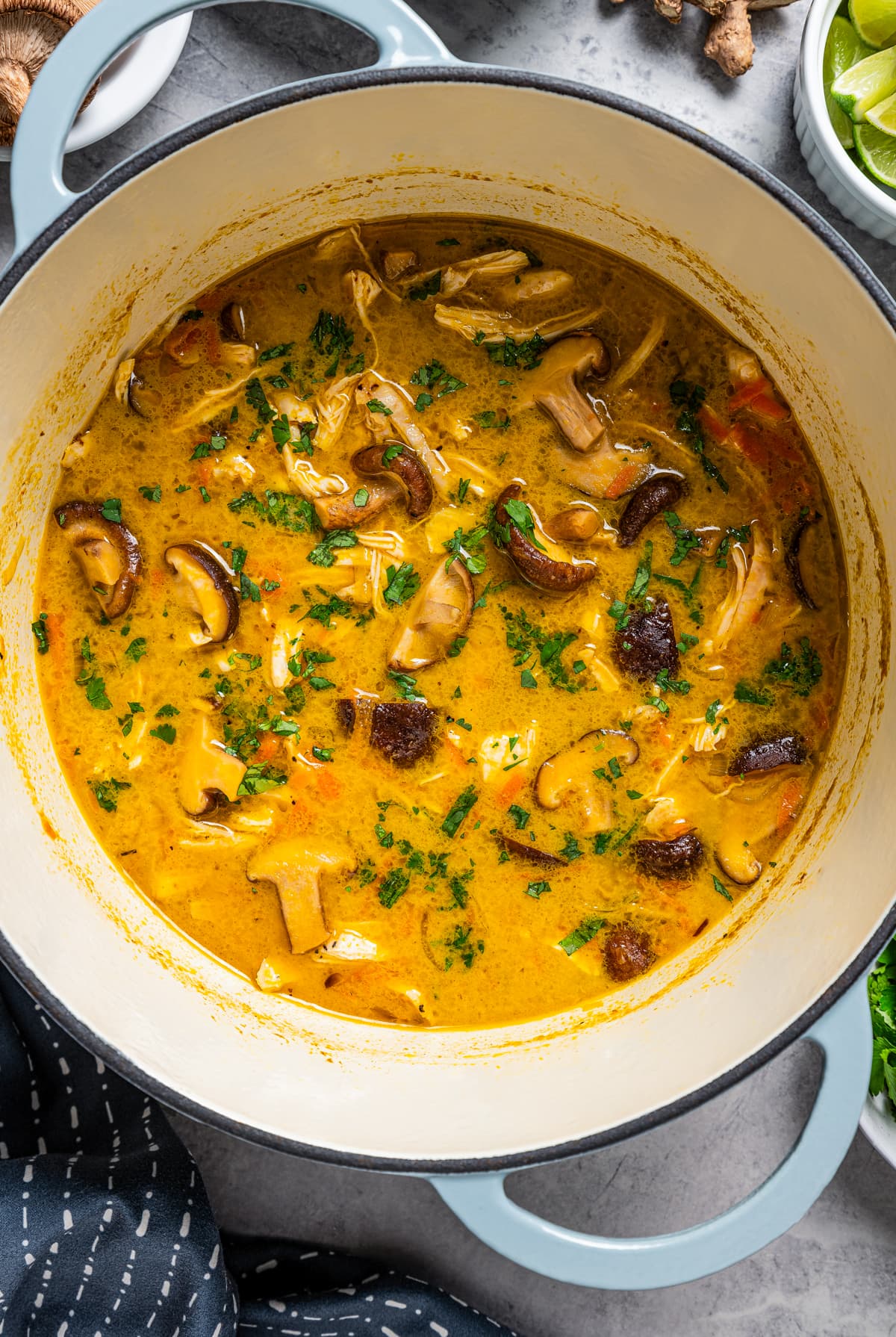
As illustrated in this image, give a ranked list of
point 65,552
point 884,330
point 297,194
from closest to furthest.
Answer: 1. point 884,330
2. point 297,194
3. point 65,552

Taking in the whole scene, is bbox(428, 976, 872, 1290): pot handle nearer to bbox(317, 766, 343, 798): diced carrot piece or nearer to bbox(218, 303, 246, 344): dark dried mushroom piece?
bbox(317, 766, 343, 798): diced carrot piece

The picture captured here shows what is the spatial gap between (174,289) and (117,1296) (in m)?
2.73

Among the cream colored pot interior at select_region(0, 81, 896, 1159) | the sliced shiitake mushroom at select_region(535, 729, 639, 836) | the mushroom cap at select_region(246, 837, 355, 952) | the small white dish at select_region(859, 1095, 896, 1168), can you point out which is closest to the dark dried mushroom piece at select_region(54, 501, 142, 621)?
the cream colored pot interior at select_region(0, 81, 896, 1159)

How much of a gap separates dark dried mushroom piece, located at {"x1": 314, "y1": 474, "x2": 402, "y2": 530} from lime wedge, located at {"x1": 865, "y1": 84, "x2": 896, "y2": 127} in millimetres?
1497

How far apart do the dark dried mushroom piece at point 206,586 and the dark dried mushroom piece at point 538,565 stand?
714mm

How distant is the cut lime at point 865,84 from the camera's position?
2.67m

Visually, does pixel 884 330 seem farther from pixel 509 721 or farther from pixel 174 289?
pixel 174 289

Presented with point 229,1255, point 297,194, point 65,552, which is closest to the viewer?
point 297,194

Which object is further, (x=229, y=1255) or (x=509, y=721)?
(x=229, y=1255)

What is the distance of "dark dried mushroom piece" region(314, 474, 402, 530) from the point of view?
2713 mm

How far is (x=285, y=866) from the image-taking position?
2.79 m

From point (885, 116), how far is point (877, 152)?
0.08 m

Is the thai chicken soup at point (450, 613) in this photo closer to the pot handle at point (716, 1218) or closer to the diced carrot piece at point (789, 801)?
the diced carrot piece at point (789, 801)

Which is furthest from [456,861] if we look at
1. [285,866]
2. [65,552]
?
[65,552]
